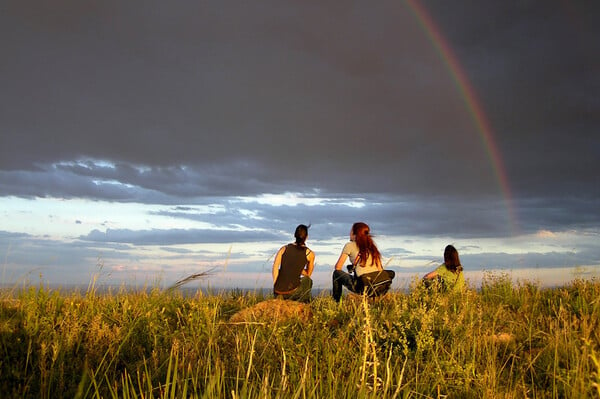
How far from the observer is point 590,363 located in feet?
17.7

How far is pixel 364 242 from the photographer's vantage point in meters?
11.6

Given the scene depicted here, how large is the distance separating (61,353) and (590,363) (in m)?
5.37

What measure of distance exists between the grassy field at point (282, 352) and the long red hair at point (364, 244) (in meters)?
2.59

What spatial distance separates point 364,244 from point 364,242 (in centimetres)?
4

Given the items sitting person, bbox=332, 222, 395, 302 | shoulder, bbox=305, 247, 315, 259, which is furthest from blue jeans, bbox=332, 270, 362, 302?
shoulder, bbox=305, 247, 315, 259

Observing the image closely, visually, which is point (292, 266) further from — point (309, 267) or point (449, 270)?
point (449, 270)

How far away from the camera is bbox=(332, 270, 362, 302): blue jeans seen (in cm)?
1189

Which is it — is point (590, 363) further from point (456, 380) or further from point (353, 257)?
point (353, 257)

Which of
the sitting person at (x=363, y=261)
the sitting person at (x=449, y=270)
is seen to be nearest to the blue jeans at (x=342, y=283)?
the sitting person at (x=363, y=261)

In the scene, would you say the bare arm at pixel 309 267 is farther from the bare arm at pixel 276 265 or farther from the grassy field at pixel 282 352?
the grassy field at pixel 282 352

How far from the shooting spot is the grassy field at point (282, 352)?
4.47 meters

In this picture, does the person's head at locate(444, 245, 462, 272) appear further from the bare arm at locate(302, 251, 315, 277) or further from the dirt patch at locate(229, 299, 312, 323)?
the dirt patch at locate(229, 299, 312, 323)

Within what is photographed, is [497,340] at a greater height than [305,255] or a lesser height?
lesser

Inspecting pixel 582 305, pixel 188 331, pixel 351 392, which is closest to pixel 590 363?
pixel 351 392
